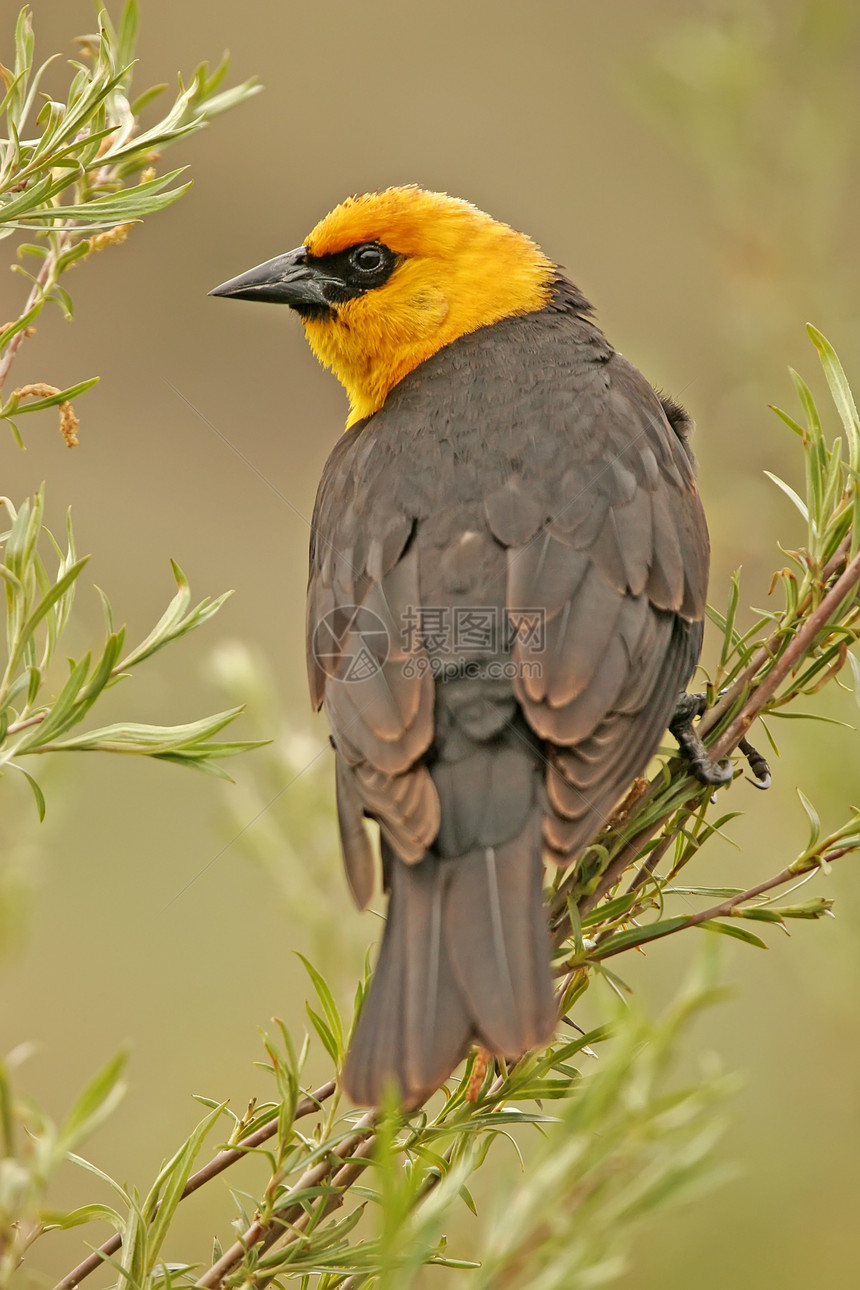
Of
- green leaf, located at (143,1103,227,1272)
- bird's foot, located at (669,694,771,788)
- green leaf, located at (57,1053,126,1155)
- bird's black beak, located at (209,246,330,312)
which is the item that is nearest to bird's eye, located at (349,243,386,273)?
bird's black beak, located at (209,246,330,312)

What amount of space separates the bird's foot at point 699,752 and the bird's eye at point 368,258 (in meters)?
1.69

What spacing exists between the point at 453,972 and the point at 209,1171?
2.16 ft

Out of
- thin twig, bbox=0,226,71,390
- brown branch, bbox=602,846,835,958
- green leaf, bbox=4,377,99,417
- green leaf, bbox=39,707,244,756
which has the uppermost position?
thin twig, bbox=0,226,71,390

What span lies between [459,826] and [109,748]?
2.92 ft

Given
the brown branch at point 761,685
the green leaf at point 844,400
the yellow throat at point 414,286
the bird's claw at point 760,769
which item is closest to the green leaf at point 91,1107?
the brown branch at point 761,685

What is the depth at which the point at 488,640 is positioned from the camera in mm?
2484

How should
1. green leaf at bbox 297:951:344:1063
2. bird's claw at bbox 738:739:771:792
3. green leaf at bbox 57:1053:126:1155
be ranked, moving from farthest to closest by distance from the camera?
bird's claw at bbox 738:739:771:792, green leaf at bbox 297:951:344:1063, green leaf at bbox 57:1053:126:1155

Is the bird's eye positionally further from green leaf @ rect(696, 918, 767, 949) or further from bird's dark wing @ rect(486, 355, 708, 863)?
green leaf @ rect(696, 918, 767, 949)

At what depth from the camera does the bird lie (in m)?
1.96

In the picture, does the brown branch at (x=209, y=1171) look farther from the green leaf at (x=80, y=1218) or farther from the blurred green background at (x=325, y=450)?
the blurred green background at (x=325, y=450)

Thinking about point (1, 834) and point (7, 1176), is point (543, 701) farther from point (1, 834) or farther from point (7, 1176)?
point (7, 1176)

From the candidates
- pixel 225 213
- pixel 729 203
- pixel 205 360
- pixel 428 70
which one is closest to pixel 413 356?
pixel 729 203

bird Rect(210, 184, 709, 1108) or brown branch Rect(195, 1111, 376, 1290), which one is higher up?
bird Rect(210, 184, 709, 1108)

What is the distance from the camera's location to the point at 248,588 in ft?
27.5
